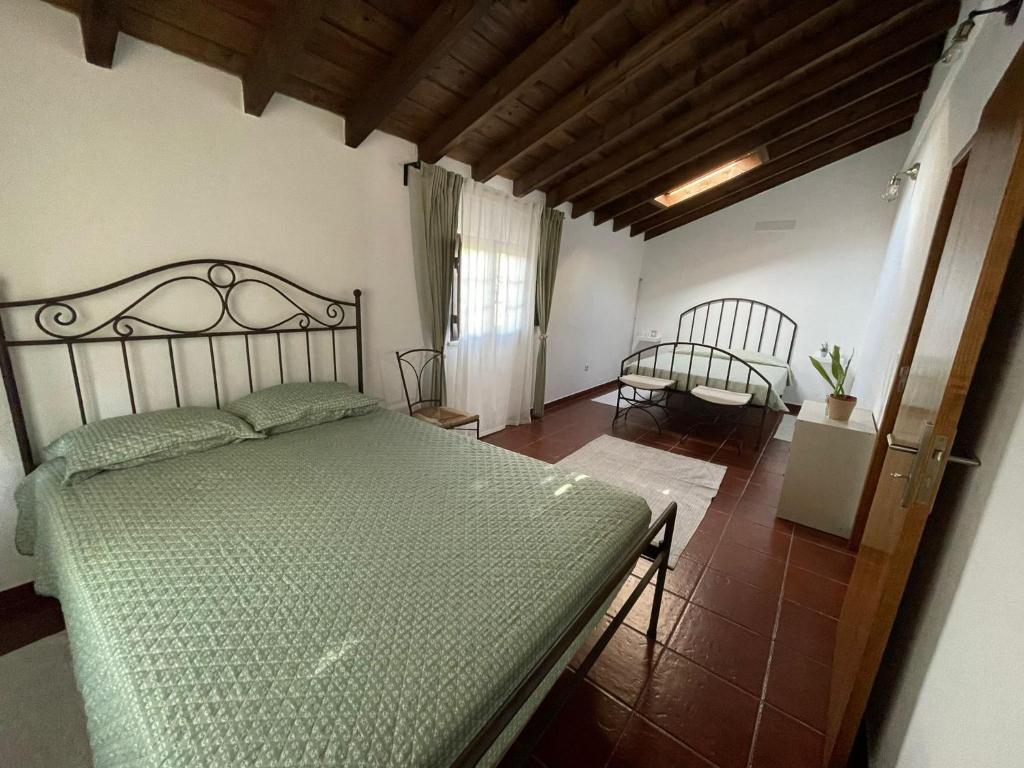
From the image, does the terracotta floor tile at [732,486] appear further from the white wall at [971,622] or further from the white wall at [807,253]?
the white wall at [807,253]

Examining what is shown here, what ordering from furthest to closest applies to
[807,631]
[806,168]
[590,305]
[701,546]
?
[590,305] < [806,168] < [701,546] < [807,631]

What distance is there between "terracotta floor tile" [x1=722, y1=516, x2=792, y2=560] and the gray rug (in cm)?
287

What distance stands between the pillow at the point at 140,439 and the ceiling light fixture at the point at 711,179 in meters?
4.27

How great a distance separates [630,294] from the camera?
604 centimetres

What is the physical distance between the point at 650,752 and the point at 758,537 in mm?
1594

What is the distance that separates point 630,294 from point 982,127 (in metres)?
4.97

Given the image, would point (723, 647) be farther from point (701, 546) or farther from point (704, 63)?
point (704, 63)

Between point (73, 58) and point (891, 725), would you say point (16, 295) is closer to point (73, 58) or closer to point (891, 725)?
point (73, 58)

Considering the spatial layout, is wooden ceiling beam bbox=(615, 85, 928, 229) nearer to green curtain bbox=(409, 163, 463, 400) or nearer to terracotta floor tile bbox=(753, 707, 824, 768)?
green curtain bbox=(409, 163, 463, 400)

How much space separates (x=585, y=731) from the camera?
1.36 metres

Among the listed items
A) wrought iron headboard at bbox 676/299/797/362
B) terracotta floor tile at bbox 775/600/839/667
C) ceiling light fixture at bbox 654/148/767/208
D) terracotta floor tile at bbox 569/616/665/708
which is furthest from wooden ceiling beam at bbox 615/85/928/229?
terracotta floor tile at bbox 569/616/665/708

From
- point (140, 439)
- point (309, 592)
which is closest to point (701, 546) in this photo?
point (309, 592)

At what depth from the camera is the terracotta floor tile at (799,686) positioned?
1.45 m

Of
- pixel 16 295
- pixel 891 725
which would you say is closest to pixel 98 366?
pixel 16 295
